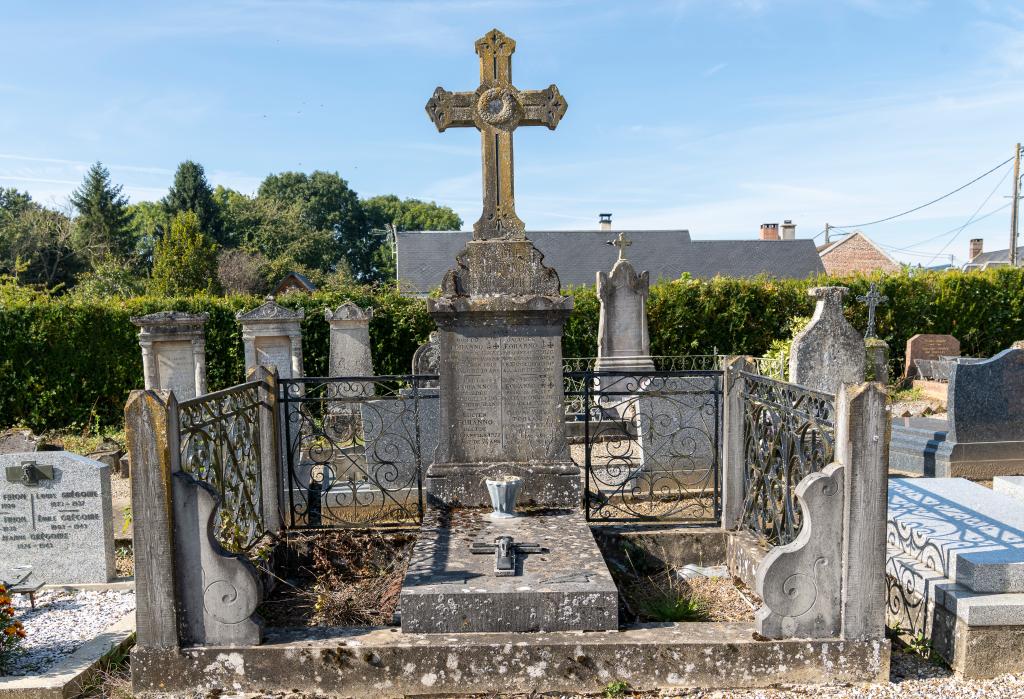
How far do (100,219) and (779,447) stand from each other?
39277 millimetres

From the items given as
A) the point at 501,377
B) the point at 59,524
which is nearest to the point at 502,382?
the point at 501,377

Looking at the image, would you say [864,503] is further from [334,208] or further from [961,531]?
[334,208]

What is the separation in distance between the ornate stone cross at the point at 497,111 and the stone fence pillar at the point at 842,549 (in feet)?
9.38

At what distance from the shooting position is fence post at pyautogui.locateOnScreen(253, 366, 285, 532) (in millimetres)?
5398

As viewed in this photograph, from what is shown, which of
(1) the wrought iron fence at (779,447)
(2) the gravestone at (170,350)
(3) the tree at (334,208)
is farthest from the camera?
(3) the tree at (334,208)

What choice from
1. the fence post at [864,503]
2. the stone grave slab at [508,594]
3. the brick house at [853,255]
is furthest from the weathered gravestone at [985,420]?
the brick house at [853,255]

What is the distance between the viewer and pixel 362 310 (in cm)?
1398

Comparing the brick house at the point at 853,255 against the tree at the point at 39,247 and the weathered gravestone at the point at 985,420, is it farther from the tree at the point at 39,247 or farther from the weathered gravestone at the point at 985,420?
the tree at the point at 39,247

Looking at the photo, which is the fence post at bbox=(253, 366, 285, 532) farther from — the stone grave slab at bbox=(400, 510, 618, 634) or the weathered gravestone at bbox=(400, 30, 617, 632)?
the stone grave slab at bbox=(400, 510, 618, 634)

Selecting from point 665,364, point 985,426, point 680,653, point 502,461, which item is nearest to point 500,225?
point 502,461

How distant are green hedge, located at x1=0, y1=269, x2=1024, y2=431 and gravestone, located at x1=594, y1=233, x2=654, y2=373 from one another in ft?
6.11

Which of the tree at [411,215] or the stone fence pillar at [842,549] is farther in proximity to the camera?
the tree at [411,215]

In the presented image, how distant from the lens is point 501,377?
532 cm

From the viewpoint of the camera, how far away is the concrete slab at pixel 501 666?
361 centimetres
